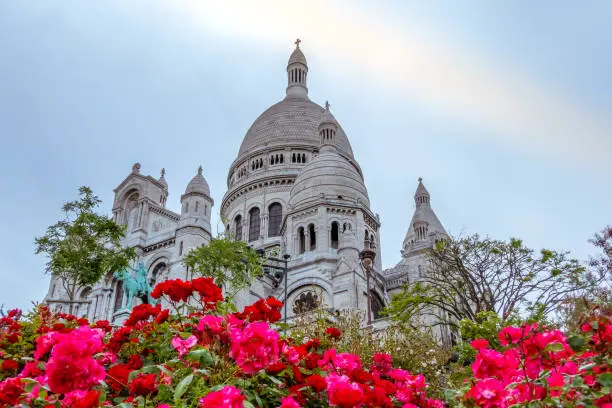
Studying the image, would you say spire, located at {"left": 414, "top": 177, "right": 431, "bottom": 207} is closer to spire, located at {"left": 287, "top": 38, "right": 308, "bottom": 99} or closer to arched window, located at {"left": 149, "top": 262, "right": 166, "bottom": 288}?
spire, located at {"left": 287, "top": 38, "right": 308, "bottom": 99}

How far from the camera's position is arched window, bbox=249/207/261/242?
48.9 metres

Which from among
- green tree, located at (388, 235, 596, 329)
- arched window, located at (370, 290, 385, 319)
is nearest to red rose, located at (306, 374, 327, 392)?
green tree, located at (388, 235, 596, 329)

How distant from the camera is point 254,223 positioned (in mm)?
49812

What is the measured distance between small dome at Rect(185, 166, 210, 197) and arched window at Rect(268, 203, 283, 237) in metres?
9.72

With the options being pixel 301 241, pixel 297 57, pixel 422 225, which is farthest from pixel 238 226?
pixel 297 57

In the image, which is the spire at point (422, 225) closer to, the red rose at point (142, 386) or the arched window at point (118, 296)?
the arched window at point (118, 296)

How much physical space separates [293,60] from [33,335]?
215 ft

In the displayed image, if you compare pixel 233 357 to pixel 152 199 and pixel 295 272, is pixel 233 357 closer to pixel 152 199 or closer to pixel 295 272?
pixel 295 272

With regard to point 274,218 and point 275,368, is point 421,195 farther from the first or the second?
point 275,368

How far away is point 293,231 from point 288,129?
20.5 m

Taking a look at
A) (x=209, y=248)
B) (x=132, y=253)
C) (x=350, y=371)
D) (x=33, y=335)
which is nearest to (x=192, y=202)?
(x=209, y=248)

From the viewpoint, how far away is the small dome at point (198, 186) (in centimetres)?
3900

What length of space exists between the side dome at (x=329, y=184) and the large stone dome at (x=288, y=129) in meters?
12.6

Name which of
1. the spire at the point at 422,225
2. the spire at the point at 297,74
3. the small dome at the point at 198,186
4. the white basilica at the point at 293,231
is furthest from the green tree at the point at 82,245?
the spire at the point at 297,74
